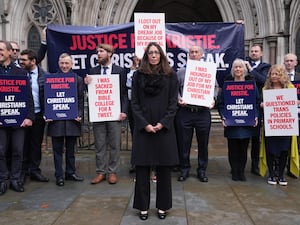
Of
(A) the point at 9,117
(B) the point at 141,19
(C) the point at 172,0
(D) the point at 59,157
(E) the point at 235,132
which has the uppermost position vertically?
(C) the point at 172,0

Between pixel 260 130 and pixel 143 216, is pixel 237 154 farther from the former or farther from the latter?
pixel 143 216

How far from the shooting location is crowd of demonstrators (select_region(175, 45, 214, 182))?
5.31 metres

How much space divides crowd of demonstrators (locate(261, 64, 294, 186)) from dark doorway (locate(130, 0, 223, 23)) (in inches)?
569

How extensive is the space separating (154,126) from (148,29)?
233 centimetres

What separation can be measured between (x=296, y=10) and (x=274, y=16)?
0.71 meters

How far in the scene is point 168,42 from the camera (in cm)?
623

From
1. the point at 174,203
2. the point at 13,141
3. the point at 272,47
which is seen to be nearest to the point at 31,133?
the point at 13,141

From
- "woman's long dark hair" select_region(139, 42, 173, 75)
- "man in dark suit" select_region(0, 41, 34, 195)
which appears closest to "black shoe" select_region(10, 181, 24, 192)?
"man in dark suit" select_region(0, 41, 34, 195)

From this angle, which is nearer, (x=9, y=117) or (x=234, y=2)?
(x=9, y=117)

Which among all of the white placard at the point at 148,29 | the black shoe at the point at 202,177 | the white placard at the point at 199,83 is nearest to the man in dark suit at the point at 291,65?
the white placard at the point at 199,83

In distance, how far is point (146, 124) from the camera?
382cm

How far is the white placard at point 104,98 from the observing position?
5.22 metres

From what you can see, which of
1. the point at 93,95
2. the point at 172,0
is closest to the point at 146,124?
the point at 93,95

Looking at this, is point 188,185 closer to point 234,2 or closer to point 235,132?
point 235,132
